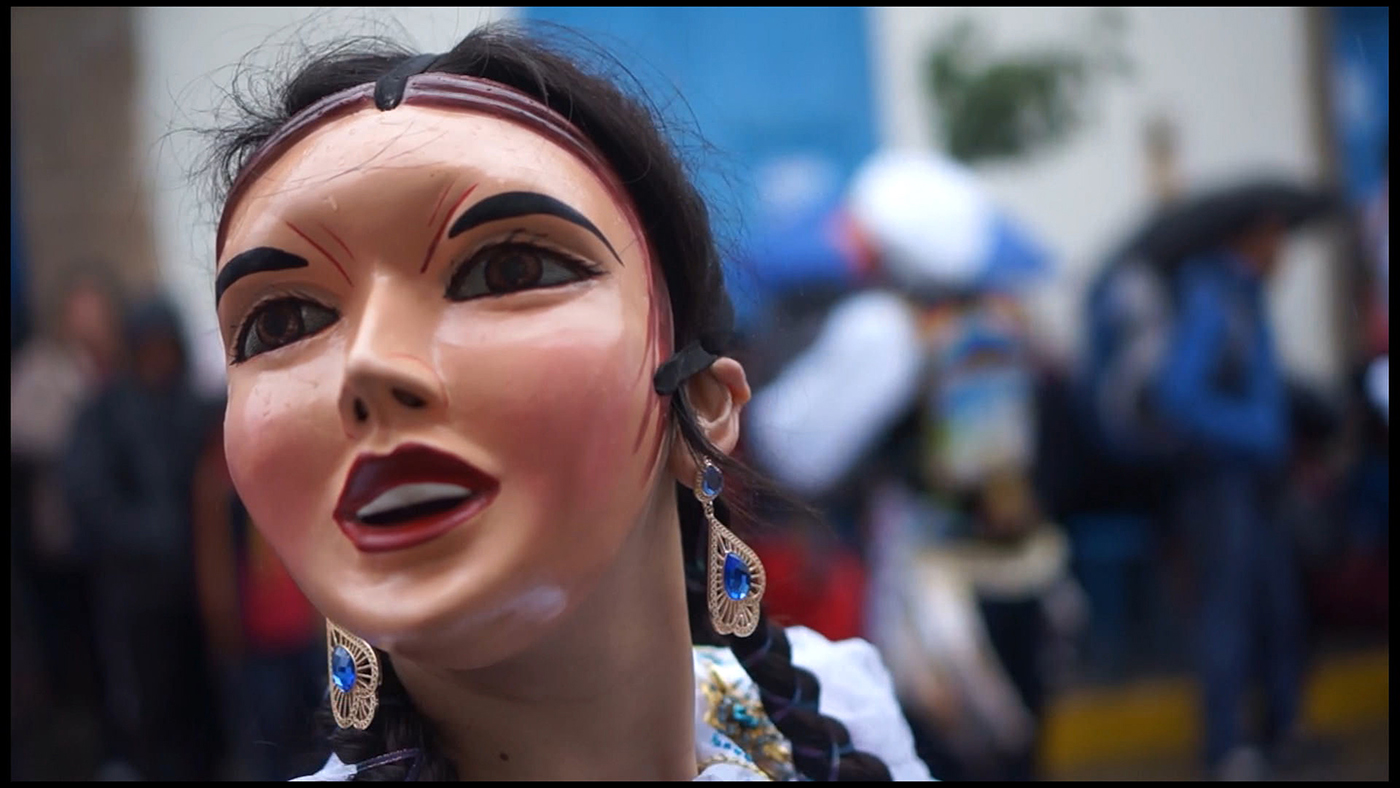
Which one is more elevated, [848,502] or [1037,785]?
[848,502]

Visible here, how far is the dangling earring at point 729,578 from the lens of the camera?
1584mm

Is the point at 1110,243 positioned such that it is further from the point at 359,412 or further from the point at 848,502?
the point at 359,412

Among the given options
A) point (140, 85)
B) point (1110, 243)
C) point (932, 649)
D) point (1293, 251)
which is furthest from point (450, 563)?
point (1293, 251)

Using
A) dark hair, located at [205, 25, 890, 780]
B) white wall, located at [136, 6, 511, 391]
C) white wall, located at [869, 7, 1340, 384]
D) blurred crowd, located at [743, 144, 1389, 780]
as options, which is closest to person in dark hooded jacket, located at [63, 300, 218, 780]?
white wall, located at [136, 6, 511, 391]

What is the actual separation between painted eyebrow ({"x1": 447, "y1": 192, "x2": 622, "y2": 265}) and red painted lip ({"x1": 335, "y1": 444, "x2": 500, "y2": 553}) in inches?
8.2

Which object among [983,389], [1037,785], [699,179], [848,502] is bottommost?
[1037,785]

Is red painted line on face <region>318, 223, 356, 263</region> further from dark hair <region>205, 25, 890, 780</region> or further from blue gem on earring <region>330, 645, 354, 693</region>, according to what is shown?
blue gem on earring <region>330, 645, 354, 693</region>

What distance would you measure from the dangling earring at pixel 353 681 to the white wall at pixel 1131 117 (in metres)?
4.89

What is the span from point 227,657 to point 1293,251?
4967mm

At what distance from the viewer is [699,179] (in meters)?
1.70

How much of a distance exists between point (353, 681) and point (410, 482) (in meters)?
0.27

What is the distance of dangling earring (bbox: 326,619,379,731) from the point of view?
149cm

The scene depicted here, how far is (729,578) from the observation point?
1.59 meters

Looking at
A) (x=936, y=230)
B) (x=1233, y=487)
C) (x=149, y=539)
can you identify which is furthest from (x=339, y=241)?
(x=1233, y=487)
